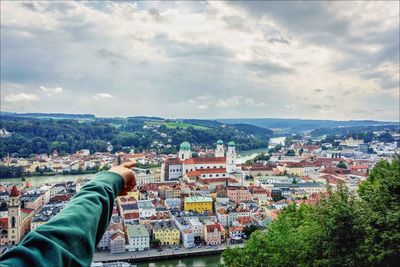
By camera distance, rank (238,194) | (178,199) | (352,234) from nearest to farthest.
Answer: (352,234), (178,199), (238,194)

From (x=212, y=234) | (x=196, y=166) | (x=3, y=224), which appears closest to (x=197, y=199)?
(x=212, y=234)

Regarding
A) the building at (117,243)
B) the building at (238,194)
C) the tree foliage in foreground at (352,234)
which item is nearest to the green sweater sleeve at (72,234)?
the tree foliage in foreground at (352,234)

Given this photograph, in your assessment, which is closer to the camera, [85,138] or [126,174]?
[126,174]

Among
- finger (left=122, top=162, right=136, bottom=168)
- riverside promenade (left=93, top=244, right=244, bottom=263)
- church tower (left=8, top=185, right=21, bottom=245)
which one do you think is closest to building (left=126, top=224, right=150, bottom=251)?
riverside promenade (left=93, top=244, right=244, bottom=263)

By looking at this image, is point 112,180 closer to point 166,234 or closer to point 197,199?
point 166,234

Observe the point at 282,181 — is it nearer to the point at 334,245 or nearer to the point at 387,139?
the point at 334,245
